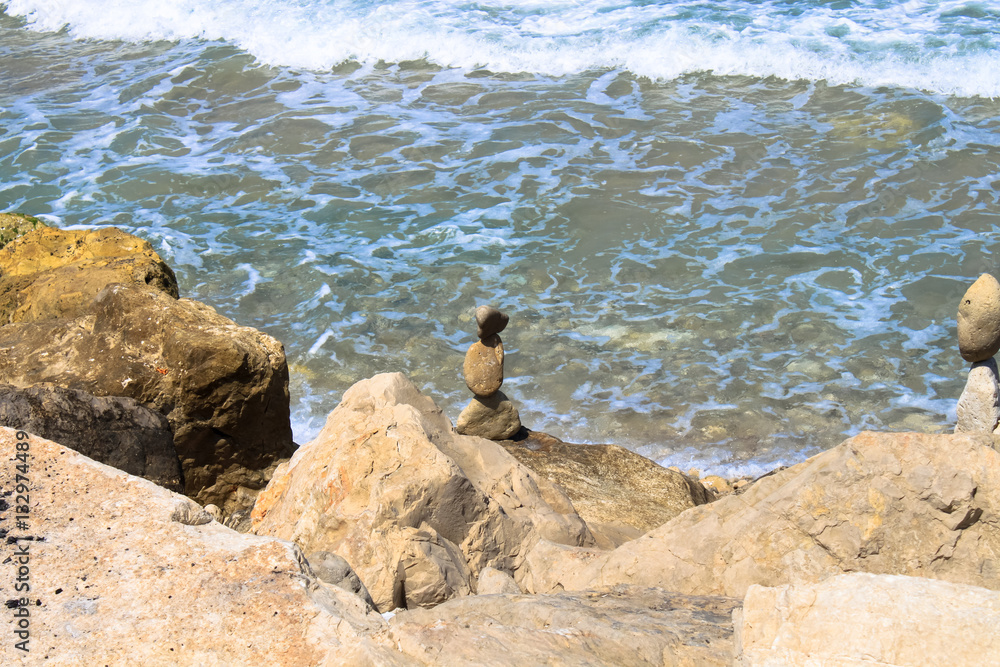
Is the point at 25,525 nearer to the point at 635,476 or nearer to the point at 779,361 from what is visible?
the point at 635,476

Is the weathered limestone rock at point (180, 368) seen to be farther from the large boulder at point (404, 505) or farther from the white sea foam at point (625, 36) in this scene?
the white sea foam at point (625, 36)

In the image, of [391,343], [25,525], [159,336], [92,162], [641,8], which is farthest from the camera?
[641,8]

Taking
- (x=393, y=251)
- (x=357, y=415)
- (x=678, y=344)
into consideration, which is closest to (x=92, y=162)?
(x=393, y=251)

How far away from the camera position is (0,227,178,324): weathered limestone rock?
462cm

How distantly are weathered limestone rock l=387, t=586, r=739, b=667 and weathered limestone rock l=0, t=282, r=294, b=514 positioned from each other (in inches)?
83.8

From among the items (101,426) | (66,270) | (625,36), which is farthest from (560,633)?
(625,36)

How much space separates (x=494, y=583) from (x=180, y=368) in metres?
1.97

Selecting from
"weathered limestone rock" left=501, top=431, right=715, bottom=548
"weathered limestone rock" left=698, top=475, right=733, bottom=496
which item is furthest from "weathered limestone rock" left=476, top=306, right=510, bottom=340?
"weathered limestone rock" left=698, top=475, right=733, bottom=496

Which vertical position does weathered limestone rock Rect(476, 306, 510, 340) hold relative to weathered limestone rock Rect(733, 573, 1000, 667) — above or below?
below

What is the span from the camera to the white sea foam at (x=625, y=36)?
1120 cm

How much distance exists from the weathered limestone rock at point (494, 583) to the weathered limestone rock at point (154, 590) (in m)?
0.78

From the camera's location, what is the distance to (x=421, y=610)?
2328 mm

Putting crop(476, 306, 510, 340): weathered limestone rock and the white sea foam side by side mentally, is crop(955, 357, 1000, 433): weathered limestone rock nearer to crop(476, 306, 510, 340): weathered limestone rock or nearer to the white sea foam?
crop(476, 306, 510, 340): weathered limestone rock

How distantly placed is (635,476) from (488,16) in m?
11.2
